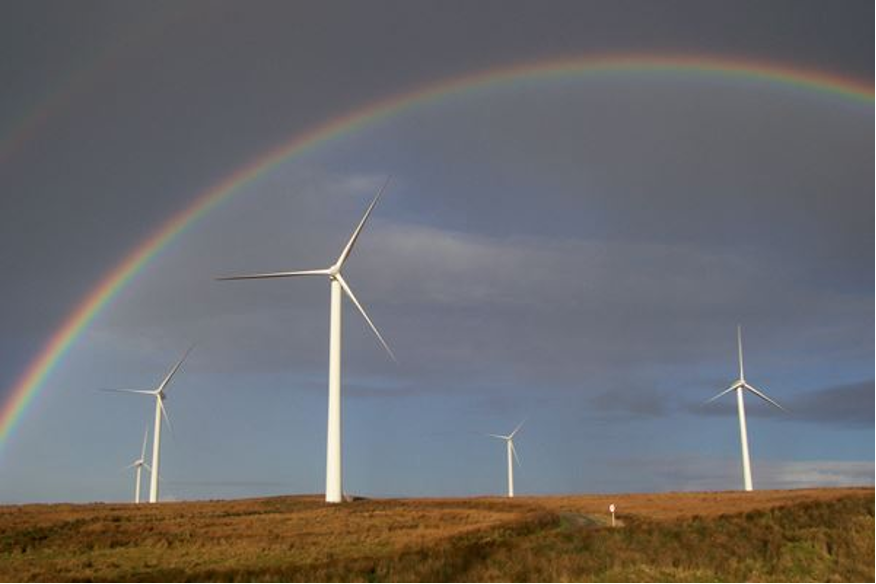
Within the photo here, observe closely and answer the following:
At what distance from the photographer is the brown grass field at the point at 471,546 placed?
31219 mm

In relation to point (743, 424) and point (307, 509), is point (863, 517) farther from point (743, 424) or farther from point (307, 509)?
point (743, 424)

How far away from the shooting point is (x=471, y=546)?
37.3m

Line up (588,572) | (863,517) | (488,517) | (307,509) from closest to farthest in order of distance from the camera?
(588,572) < (863,517) < (488,517) < (307,509)

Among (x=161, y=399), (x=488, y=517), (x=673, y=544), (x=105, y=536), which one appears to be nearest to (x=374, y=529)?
(x=488, y=517)

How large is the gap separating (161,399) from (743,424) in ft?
235

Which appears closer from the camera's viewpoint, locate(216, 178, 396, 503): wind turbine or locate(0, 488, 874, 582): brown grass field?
locate(0, 488, 874, 582): brown grass field

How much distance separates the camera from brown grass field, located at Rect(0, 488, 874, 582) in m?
31.2

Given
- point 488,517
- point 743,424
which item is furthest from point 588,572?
point 743,424

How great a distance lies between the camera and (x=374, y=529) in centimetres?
4881

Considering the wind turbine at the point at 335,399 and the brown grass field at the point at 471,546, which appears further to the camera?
the wind turbine at the point at 335,399

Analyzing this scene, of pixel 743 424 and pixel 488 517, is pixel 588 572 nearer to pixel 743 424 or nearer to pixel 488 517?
pixel 488 517

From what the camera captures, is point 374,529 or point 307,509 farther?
point 307,509

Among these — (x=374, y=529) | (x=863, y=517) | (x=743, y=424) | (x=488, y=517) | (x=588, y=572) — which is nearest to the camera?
(x=588, y=572)

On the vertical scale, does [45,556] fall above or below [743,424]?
below
